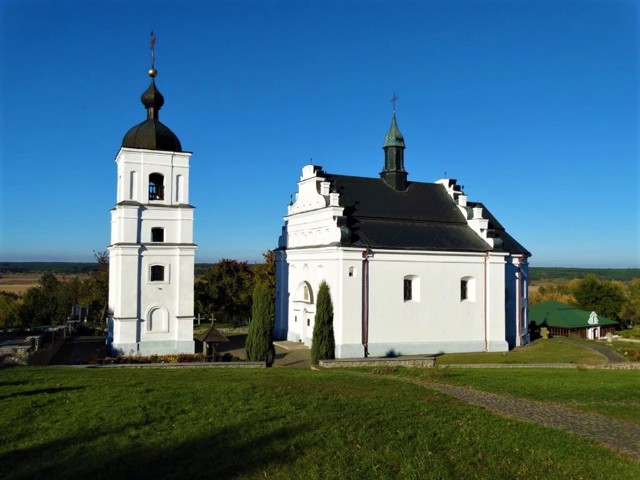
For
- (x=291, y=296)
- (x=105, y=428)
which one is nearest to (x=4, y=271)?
(x=291, y=296)

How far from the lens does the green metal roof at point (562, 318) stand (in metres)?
40.7

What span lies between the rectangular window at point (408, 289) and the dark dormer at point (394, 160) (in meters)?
6.01

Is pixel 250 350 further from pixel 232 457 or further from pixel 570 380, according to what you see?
pixel 232 457

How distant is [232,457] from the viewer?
Result: 8609mm

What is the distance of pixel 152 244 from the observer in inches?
982

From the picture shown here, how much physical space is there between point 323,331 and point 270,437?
1356cm

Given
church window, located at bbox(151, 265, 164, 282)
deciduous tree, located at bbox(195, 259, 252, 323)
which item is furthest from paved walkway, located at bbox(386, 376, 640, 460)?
deciduous tree, located at bbox(195, 259, 252, 323)

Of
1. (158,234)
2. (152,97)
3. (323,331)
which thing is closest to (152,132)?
(152,97)

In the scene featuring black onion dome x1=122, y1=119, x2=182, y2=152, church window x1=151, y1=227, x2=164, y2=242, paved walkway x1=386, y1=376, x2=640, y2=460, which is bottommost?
paved walkway x1=386, y1=376, x2=640, y2=460

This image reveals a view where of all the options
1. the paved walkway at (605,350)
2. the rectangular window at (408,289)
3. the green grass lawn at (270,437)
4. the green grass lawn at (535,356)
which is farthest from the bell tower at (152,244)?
the paved walkway at (605,350)

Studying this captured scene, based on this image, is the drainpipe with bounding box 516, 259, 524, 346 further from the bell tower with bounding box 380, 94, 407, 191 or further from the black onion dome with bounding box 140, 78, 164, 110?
the black onion dome with bounding box 140, 78, 164, 110

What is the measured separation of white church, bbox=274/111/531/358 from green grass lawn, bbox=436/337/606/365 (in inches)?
38.3

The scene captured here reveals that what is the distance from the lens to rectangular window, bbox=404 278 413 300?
28.1 metres

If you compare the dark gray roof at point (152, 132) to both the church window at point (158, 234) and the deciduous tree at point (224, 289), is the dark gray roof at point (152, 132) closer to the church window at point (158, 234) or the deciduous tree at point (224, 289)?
the church window at point (158, 234)
